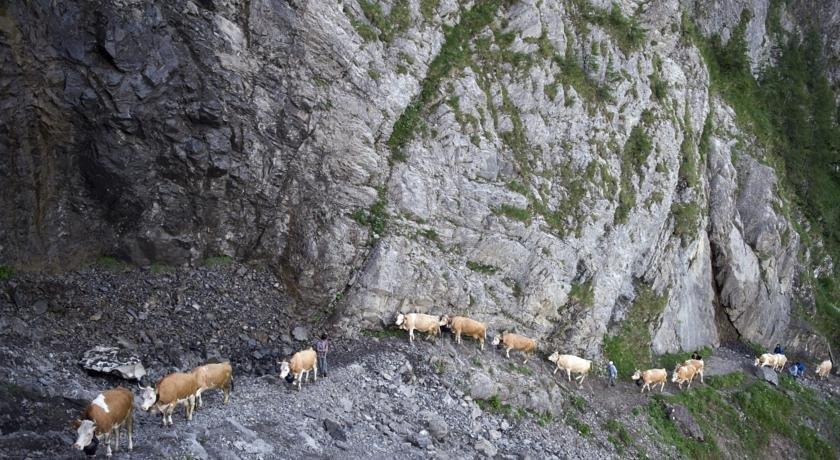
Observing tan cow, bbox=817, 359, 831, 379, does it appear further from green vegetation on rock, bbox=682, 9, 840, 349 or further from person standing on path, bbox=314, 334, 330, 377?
person standing on path, bbox=314, 334, 330, 377

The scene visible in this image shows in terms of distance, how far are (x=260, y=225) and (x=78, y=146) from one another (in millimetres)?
6619

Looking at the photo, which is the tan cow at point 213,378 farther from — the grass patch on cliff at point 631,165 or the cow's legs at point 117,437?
the grass patch on cliff at point 631,165

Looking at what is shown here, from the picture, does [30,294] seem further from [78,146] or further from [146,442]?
[146,442]

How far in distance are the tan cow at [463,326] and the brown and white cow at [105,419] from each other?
12377mm

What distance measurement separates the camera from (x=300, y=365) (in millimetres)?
19297

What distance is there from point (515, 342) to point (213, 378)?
12.4 metres

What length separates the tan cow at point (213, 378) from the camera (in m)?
16.6

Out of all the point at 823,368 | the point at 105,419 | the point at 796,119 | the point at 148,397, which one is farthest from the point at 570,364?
the point at 796,119

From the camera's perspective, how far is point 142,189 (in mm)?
21594

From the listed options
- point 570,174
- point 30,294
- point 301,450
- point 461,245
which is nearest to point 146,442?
point 301,450

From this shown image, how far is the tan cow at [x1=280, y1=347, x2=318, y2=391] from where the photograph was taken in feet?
63.0

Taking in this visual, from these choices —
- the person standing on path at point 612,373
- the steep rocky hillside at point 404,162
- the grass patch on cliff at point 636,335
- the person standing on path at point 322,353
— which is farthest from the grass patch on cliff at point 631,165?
the person standing on path at point 322,353

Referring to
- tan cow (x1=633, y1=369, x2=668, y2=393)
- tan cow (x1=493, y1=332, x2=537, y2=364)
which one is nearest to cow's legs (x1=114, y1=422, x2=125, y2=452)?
tan cow (x1=493, y1=332, x2=537, y2=364)

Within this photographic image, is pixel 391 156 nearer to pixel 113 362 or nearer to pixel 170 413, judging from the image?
pixel 113 362
